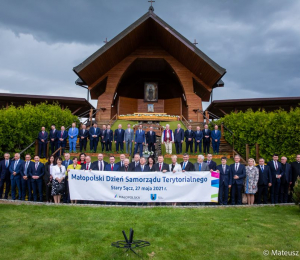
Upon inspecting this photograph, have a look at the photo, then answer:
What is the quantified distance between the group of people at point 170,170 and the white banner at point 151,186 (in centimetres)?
31

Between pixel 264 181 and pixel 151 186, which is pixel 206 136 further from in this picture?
pixel 151 186

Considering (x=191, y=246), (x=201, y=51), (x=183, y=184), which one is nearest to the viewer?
(x=191, y=246)

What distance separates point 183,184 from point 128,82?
66.5 feet

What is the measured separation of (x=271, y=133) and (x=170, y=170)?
443cm

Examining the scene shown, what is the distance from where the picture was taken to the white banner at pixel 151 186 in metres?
7.33

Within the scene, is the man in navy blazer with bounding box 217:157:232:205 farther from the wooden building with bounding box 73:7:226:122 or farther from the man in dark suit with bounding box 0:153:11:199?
the wooden building with bounding box 73:7:226:122

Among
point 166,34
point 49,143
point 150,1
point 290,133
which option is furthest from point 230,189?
point 150,1

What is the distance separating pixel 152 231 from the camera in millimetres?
5090

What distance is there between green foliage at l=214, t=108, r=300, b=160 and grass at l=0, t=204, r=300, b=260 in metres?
3.21

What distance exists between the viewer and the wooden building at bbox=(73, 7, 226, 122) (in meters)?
19.3

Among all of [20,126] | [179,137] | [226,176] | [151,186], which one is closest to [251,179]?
[226,176]

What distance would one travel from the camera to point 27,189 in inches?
324

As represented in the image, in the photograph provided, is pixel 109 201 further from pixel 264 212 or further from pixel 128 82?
pixel 128 82

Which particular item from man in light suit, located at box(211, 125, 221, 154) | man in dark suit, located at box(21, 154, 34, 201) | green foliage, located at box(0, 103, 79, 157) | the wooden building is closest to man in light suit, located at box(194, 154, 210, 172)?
man in light suit, located at box(211, 125, 221, 154)
